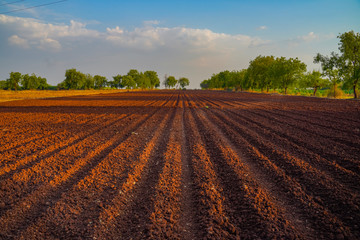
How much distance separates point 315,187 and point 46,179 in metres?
6.44

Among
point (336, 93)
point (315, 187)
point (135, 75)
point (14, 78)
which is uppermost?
point (135, 75)

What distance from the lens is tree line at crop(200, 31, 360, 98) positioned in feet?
101

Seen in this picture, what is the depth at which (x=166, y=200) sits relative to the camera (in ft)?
12.5

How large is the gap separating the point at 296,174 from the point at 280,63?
5599 cm

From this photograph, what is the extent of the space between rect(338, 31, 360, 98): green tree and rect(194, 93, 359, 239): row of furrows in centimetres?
3471

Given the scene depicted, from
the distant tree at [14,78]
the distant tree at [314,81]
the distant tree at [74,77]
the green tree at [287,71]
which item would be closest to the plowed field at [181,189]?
the green tree at [287,71]

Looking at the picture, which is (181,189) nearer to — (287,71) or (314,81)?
(287,71)

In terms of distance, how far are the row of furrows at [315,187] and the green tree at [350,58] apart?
34.7 metres

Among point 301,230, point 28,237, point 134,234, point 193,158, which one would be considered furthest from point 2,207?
point 301,230

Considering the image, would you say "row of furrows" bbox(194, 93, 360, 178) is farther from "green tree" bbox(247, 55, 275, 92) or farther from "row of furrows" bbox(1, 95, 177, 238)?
"green tree" bbox(247, 55, 275, 92)

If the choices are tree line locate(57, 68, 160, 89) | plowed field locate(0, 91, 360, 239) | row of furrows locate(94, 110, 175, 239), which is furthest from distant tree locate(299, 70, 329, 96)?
tree line locate(57, 68, 160, 89)

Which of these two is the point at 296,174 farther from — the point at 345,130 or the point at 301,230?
the point at 345,130

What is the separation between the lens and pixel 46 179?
4.68 meters

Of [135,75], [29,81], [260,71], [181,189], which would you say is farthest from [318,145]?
[135,75]
